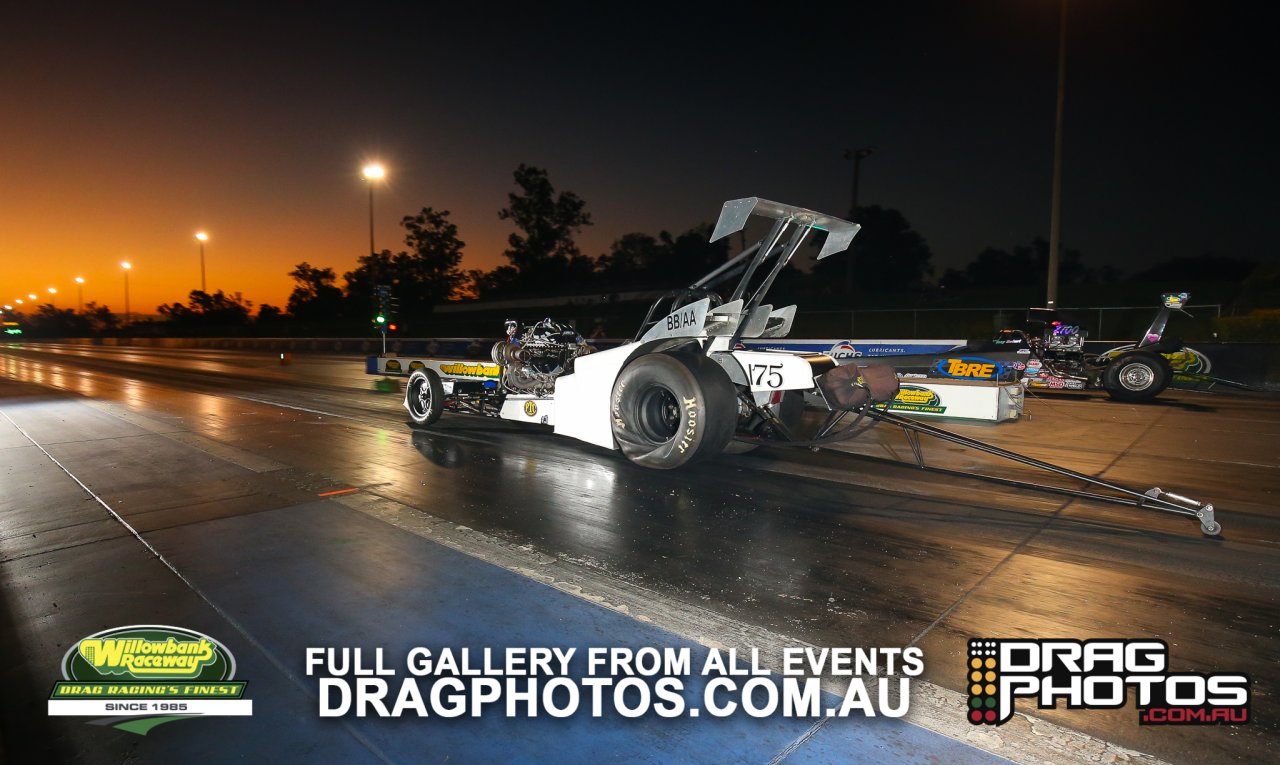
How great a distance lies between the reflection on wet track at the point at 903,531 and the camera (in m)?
3.17

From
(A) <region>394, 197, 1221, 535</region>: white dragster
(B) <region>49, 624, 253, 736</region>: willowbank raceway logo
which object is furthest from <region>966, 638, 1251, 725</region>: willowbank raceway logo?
(B) <region>49, 624, 253, 736</region>: willowbank raceway logo

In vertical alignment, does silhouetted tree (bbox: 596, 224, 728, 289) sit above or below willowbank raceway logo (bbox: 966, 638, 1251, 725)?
above

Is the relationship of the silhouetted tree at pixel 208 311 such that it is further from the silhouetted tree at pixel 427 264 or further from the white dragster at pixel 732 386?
the white dragster at pixel 732 386

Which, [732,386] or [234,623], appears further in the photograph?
[732,386]

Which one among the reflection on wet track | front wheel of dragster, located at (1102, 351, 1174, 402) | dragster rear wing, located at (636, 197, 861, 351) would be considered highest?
dragster rear wing, located at (636, 197, 861, 351)

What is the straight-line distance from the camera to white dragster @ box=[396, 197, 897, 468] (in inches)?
235

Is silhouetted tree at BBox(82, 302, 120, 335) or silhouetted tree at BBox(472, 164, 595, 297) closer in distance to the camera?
silhouetted tree at BBox(472, 164, 595, 297)

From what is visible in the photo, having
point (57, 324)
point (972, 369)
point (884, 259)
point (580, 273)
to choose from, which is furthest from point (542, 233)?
point (57, 324)

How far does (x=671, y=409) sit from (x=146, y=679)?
4.68 metres

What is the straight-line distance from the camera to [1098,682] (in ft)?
9.07

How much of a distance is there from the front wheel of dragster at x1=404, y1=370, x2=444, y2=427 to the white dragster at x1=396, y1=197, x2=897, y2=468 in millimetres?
1660

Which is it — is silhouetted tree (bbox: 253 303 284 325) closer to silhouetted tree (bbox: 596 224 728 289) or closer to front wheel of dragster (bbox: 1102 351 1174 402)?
silhouetted tree (bbox: 596 224 728 289)

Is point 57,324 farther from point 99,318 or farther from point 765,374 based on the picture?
point 765,374

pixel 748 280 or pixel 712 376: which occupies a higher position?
pixel 748 280
